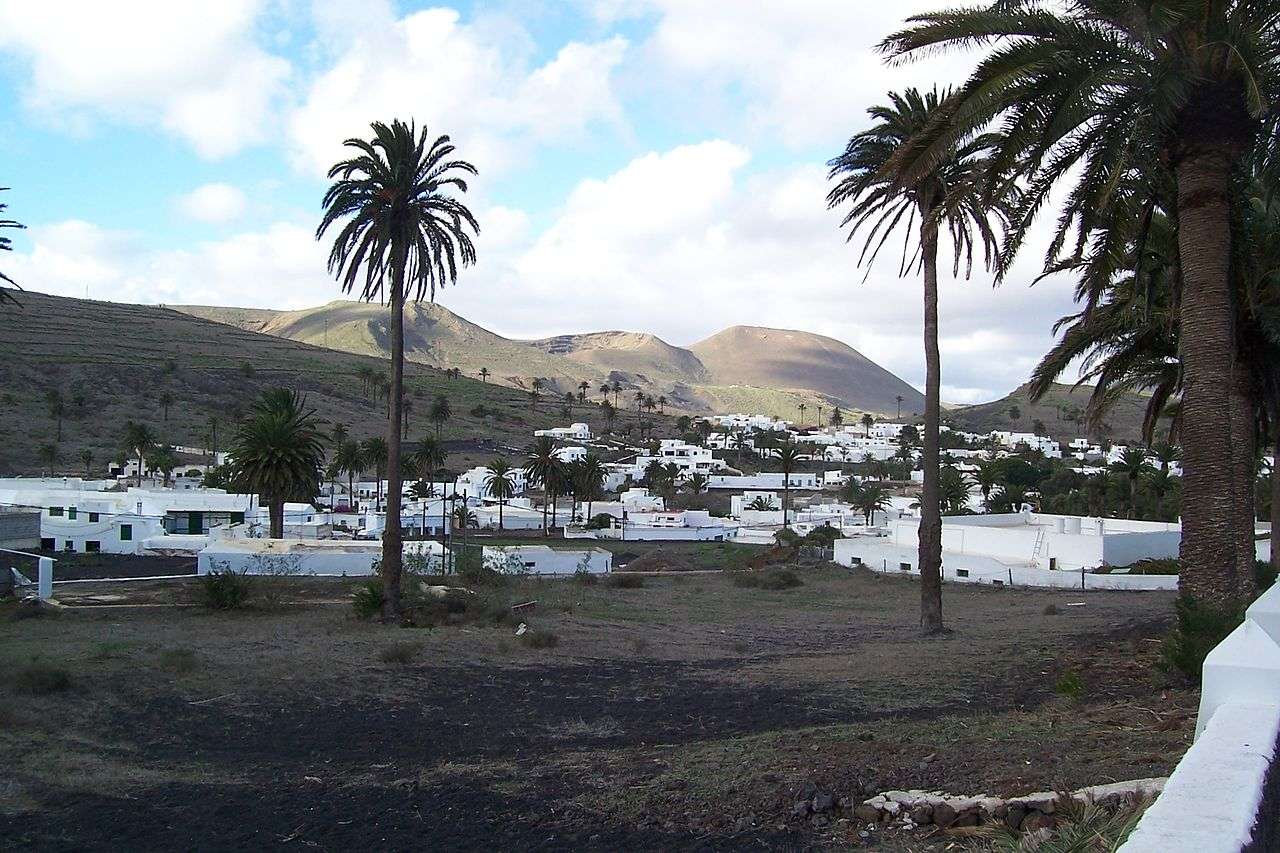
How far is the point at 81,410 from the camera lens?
3868 inches

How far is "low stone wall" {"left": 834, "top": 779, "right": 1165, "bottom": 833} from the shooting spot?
6.68 meters

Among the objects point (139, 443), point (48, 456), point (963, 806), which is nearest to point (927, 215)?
point (963, 806)

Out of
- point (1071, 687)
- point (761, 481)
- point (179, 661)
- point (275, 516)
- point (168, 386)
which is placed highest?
point (168, 386)

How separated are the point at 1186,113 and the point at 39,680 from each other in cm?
1644

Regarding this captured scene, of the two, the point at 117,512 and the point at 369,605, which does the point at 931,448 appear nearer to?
the point at 369,605

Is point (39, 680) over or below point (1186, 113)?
below

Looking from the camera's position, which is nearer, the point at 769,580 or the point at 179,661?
the point at 179,661

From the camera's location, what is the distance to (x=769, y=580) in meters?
42.2

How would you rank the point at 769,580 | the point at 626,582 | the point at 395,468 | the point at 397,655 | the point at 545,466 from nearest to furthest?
1. the point at 397,655
2. the point at 395,468
3. the point at 626,582
4. the point at 769,580
5. the point at 545,466

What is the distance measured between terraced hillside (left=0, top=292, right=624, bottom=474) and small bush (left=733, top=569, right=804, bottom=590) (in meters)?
66.3

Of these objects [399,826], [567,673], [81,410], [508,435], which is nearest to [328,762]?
[399,826]

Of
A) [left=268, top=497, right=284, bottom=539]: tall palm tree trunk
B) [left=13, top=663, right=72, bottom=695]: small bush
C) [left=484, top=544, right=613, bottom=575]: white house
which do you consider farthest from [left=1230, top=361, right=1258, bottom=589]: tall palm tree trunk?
[left=268, top=497, right=284, bottom=539]: tall palm tree trunk

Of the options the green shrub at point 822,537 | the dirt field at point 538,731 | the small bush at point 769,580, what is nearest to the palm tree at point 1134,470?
the green shrub at point 822,537

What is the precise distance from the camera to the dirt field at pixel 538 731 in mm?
8570
